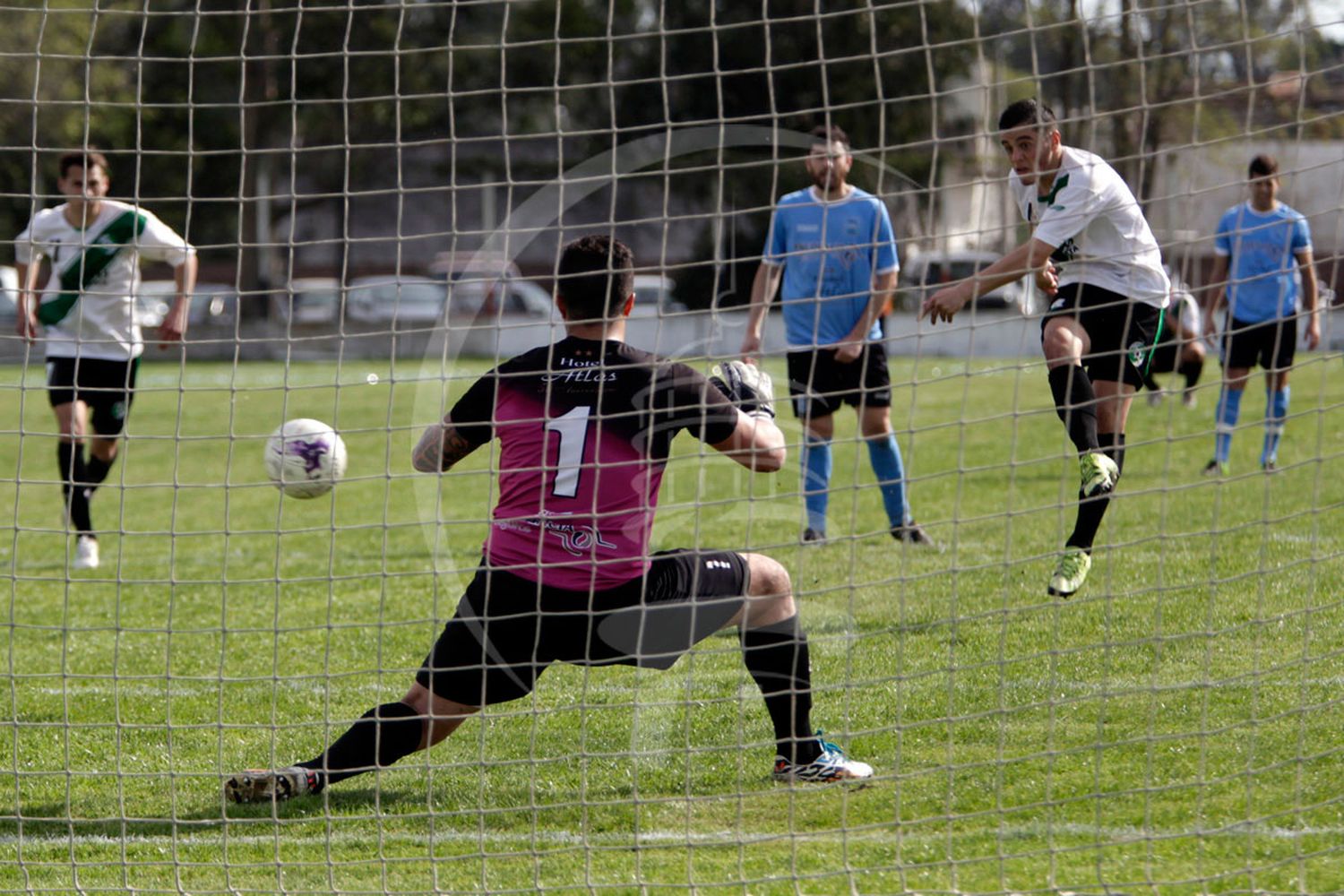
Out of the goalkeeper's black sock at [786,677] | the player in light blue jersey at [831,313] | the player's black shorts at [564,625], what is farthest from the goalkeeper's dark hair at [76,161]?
the goalkeeper's black sock at [786,677]

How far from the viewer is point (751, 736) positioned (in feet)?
14.8

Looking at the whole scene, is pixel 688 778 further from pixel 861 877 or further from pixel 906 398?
pixel 906 398

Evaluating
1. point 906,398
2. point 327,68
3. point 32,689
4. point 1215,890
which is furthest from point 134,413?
point 327,68

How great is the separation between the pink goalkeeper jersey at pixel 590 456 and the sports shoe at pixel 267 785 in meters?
0.81

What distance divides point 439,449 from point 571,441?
44 cm

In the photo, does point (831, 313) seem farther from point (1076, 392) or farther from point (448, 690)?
point (448, 690)

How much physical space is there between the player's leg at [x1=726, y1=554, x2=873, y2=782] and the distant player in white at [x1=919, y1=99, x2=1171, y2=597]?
100 cm

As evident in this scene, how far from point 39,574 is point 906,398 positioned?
31.0ft

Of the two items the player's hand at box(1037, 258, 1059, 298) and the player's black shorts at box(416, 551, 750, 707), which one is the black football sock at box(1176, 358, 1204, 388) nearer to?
the player's hand at box(1037, 258, 1059, 298)

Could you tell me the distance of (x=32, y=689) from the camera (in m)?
5.33

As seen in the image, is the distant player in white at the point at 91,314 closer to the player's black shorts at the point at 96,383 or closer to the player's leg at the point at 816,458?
the player's black shorts at the point at 96,383

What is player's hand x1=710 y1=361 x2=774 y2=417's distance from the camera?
3.96 m

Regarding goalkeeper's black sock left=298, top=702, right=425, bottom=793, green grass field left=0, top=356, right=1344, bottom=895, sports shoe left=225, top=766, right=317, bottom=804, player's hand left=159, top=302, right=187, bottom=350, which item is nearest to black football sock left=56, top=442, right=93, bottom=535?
green grass field left=0, top=356, right=1344, bottom=895

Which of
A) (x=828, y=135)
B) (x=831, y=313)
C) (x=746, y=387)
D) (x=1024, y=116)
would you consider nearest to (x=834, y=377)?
(x=831, y=313)
